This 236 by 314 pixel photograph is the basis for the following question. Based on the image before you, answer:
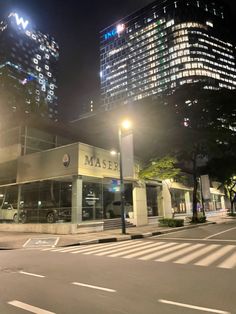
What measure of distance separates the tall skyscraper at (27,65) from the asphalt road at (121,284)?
13.7 meters

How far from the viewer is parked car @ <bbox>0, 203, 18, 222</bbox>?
25769 millimetres

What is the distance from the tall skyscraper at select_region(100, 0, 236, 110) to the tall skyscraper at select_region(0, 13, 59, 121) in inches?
1228

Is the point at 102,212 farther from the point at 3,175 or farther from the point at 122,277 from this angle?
the point at 122,277

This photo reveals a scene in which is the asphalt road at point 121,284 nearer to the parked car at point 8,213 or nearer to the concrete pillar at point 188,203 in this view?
the parked car at point 8,213

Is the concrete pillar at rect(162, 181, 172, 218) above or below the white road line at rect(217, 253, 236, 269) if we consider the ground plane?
above

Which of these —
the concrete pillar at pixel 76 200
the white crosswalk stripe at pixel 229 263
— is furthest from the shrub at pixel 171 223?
the white crosswalk stripe at pixel 229 263

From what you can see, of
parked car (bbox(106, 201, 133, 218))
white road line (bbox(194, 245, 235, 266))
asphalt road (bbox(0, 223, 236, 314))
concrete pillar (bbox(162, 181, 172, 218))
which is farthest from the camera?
concrete pillar (bbox(162, 181, 172, 218))

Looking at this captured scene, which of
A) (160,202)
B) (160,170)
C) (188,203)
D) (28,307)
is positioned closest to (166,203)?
(160,202)

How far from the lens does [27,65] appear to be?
121 meters

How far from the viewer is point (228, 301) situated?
556cm

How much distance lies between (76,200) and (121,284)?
629 inches

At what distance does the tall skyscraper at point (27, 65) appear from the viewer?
836 inches

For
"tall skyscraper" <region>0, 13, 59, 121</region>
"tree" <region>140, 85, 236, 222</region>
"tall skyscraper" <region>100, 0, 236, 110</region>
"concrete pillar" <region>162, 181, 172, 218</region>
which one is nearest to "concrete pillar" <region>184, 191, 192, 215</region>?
"concrete pillar" <region>162, 181, 172, 218</region>

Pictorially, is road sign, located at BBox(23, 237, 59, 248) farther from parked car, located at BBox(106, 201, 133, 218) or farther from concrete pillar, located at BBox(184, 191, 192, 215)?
concrete pillar, located at BBox(184, 191, 192, 215)
